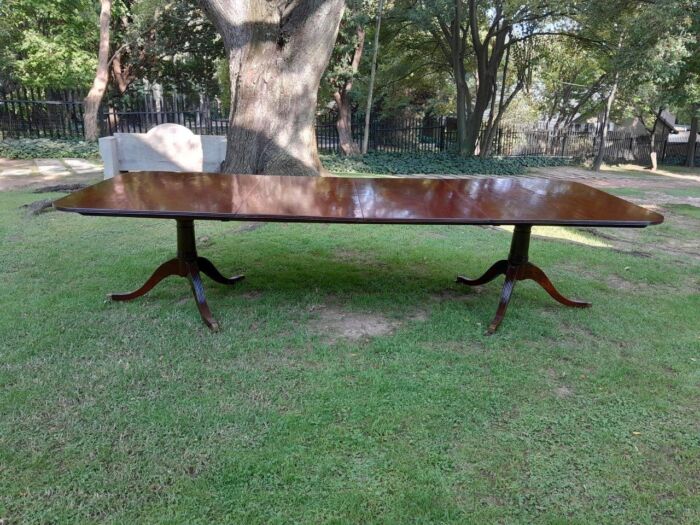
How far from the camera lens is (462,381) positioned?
251 cm

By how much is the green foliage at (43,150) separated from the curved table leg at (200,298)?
422 inches

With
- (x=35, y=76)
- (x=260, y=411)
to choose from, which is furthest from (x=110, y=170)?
(x=35, y=76)

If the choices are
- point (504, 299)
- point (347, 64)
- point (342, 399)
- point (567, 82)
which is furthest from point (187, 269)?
point (567, 82)

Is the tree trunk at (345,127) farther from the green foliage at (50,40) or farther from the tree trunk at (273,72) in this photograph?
the tree trunk at (273,72)

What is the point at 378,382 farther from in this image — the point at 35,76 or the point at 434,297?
the point at 35,76

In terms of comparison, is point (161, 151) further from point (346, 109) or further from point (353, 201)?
point (346, 109)

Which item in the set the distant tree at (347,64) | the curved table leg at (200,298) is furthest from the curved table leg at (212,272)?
the distant tree at (347,64)

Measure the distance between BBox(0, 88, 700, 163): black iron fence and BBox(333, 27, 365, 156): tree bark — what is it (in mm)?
919

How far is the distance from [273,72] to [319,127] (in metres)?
10.1

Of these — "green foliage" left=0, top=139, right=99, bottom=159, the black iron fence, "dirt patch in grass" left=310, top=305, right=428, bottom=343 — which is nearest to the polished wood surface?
"dirt patch in grass" left=310, top=305, right=428, bottom=343

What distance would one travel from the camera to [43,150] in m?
12.4

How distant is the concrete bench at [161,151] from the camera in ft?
28.9

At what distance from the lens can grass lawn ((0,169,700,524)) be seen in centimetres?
175

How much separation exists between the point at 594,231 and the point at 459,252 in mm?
2485
